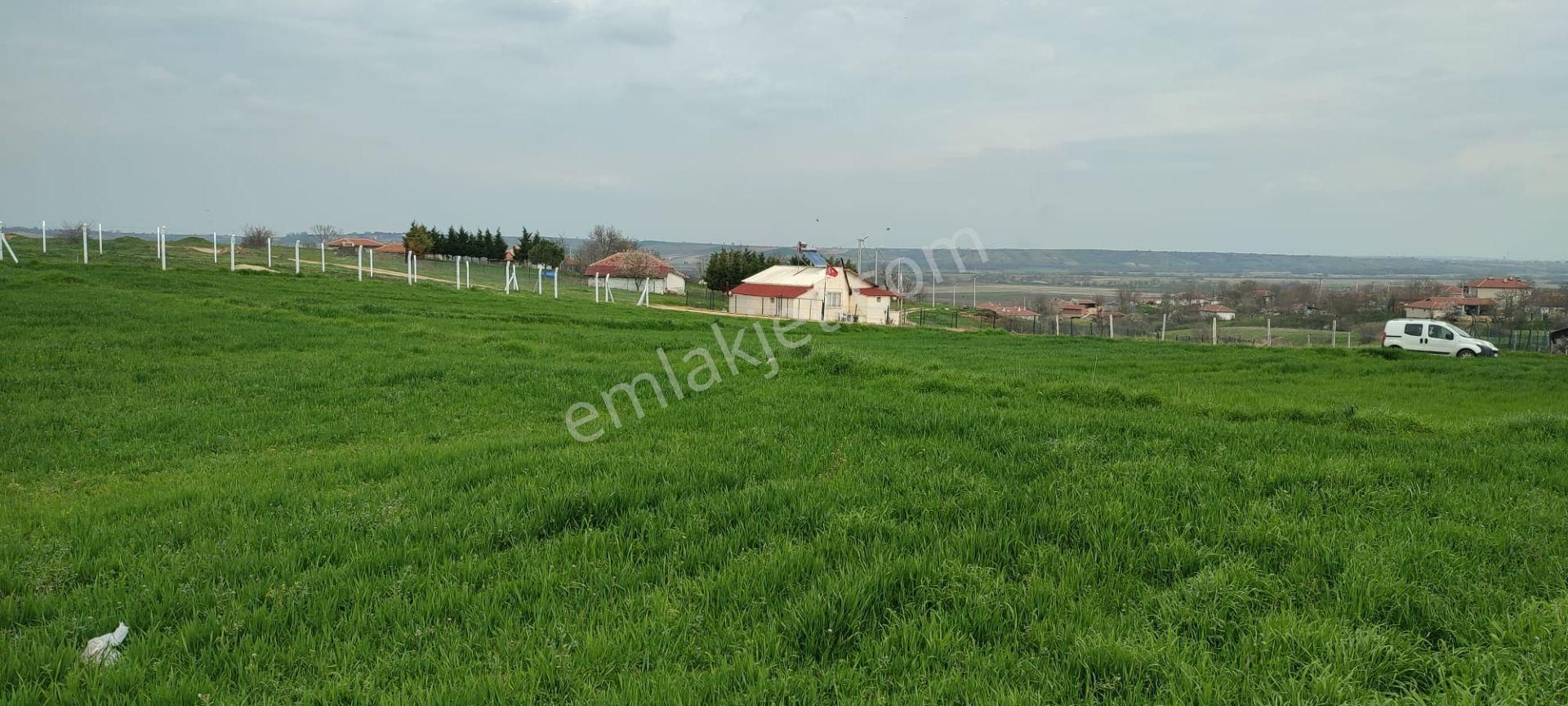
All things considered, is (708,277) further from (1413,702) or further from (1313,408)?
(1413,702)

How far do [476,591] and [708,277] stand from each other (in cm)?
7366

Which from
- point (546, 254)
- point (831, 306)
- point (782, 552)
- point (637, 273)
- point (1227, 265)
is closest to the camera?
point (782, 552)

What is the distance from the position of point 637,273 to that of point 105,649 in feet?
255

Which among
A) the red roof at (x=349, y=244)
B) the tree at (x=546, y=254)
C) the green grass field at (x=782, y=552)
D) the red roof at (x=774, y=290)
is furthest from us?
the red roof at (x=349, y=244)

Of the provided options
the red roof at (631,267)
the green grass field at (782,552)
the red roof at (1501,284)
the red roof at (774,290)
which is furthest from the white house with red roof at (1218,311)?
the red roof at (631,267)

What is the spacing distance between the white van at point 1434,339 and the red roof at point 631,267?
Answer: 2448 inches

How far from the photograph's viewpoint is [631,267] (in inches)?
3184

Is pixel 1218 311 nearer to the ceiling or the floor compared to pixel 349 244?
nearer to the floor

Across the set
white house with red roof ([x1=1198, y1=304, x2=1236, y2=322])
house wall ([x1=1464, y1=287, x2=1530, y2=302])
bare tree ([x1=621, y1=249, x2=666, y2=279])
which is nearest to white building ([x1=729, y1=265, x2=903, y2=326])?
bare tree ([x1=621, y1=249, x2=666, y2=279])

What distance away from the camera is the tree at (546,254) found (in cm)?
8869

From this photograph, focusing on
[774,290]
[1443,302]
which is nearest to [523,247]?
[774,290]

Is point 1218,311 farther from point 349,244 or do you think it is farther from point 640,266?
point 349,244

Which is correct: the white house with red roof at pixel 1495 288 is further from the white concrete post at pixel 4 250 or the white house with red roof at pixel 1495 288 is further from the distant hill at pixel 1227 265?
the white concrete post at pixel 4 250

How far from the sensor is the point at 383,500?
5.59m
